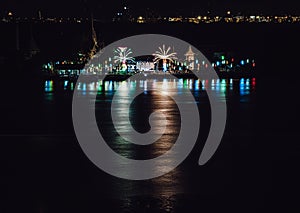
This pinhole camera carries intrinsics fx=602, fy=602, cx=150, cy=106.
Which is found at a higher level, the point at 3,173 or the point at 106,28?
the point at 106,28

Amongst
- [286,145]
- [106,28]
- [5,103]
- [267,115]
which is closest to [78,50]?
[106,28]

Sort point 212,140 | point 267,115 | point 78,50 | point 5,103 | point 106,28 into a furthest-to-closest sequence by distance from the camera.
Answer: point 106,28 → point 78,50 → point 5,103 → point 267,115 → point 212,140

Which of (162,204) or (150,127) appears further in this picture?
(150,127)

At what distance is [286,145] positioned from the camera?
923 centimetres

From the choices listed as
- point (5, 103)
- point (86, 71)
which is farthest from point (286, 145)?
point (86, 71)

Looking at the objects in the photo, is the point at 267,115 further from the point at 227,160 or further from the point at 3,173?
the point at 3,173

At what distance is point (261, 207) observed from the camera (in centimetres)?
541

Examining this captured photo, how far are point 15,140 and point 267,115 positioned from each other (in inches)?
261

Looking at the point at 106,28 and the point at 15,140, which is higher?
the point at 106,28

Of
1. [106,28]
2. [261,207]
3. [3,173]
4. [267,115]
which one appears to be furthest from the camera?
[106,28]

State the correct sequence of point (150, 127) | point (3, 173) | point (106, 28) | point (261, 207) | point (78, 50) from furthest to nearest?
point (106, 28), point (78, 50), point (150, 127), point (3, 173), point (261, 207)

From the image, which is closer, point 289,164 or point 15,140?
point 289,164

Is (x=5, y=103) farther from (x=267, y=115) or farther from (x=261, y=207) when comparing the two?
(x=261, y=207)

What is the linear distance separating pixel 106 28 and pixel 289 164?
3843 inches
